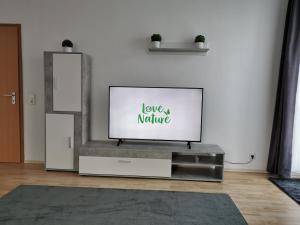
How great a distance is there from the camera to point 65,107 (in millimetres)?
3396

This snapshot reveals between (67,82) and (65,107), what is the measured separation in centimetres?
33

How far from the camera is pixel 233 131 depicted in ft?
12.0

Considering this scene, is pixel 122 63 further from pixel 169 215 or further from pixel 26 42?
pixel 169 215

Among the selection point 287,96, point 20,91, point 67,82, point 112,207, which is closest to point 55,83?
point 67,82

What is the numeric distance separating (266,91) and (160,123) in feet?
5.09

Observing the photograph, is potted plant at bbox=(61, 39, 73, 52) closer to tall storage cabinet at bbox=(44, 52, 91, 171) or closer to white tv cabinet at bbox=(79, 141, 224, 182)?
tall storage cabinet at bbox=(44, 52, 91, 171)

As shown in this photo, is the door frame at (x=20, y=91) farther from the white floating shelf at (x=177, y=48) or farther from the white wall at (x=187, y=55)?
the white floating shelf at (x=177, y=48)

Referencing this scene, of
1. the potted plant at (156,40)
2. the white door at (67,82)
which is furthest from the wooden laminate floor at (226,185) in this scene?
the potted plant at (156,40)

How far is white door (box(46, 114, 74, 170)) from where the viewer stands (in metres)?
3.41

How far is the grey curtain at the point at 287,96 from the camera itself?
130 inches

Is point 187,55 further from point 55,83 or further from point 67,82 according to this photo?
point 55,83

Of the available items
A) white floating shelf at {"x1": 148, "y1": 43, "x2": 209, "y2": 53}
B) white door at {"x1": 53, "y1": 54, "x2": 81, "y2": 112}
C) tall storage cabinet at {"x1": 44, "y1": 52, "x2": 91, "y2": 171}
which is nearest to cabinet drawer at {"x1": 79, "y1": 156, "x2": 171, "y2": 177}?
tall storage cabinet at {"x1": 44, "y1": 52, "x2": 91, "y2": 171}

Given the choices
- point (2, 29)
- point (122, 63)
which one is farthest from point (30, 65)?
point (122, 63)

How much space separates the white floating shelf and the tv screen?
551 mm
